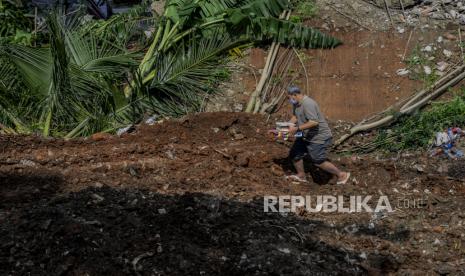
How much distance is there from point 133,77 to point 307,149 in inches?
125

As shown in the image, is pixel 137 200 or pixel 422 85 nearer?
pixel 137 200

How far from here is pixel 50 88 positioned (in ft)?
31.8

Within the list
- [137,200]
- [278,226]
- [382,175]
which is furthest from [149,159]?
[382,175]

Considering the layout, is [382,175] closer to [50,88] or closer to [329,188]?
[329,188]

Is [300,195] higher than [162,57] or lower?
lower

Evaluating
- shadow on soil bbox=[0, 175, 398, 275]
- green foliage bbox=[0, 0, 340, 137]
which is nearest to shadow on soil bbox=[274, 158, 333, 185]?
shadow on soil bbox=[0, 175, 398, 275]

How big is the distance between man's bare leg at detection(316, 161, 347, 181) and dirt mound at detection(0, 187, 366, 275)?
1091mm

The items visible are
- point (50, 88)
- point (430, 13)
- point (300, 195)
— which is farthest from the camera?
point (430, 13)

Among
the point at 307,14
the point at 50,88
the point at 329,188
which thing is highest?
the point at 307,14

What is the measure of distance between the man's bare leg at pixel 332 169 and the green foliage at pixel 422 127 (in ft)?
4.24

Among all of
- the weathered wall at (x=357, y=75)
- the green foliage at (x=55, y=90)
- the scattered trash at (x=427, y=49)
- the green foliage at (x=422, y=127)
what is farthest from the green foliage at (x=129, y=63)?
the green foliage at (x=422, y=127)

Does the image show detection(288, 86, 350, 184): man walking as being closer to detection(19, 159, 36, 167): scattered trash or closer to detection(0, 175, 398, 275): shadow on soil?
detection(0, 175, 398, 275): shadow on soil

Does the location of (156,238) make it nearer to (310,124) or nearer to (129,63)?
(310,124)

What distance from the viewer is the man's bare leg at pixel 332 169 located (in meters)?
8.45
